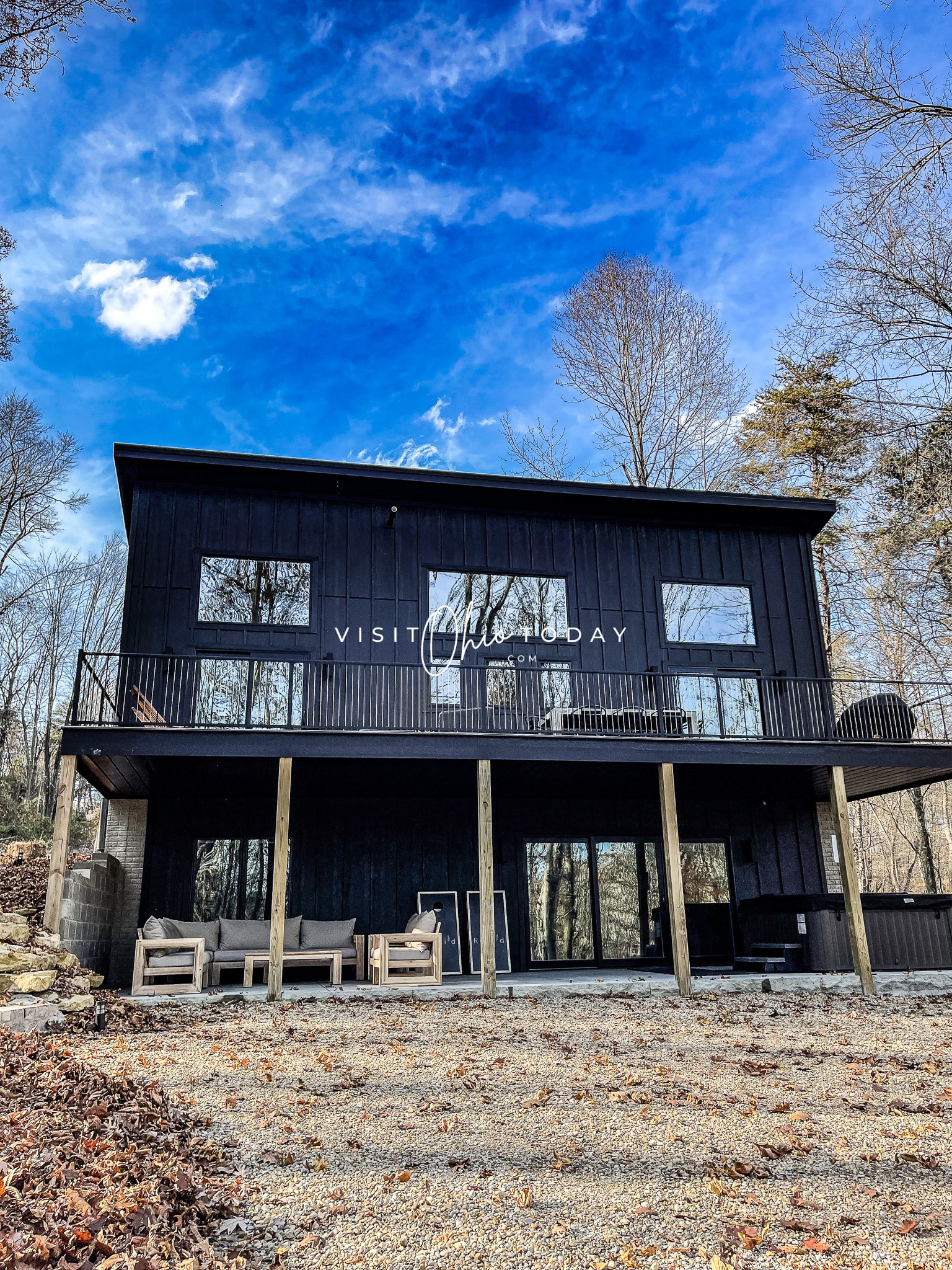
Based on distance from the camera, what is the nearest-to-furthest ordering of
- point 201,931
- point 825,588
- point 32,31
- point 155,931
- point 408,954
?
point 32,31, point 155,931, point 408,954, point 201,931, point 825,588

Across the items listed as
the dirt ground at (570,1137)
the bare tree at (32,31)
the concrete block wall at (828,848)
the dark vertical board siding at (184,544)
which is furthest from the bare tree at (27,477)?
the concrete block wall at (828,848)

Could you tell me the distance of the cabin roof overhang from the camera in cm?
1310

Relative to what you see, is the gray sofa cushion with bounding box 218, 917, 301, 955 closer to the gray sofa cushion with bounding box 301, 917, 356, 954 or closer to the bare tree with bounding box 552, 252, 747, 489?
the gray sofa cushion with bounding box 301, 917, 356, 954

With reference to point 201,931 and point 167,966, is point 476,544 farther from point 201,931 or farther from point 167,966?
point 167,966

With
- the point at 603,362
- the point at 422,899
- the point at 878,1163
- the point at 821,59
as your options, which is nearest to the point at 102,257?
the point at 603,362

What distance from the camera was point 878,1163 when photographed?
14.4 feet

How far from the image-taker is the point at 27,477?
72.3ft

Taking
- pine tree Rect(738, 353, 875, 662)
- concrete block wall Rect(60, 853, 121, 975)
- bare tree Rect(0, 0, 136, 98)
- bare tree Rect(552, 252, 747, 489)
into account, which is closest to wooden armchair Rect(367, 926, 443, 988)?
concrete block wall Rect(60, 853, 121, 975)

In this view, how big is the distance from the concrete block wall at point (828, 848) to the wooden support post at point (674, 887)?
4.37 metres

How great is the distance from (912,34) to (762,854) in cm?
1110

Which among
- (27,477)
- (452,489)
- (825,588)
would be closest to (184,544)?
(452,489)

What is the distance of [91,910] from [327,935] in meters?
2.97

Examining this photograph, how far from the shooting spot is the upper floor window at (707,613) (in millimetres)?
14344

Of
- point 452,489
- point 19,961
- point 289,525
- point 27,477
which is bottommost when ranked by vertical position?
point 19,961
